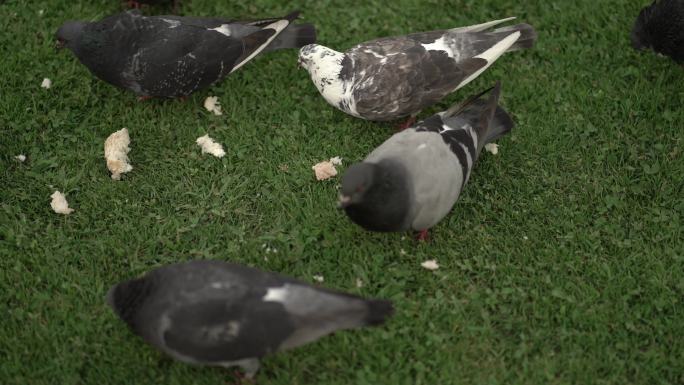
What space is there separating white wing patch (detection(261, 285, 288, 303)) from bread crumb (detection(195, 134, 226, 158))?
1640mm

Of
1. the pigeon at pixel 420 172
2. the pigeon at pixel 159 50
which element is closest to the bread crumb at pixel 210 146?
the pigeon at pixel 159 50

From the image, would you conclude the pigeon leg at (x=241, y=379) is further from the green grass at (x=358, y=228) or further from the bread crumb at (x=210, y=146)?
the bread crumb at (x=210, y=146)

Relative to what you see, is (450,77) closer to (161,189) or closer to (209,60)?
(209,60)

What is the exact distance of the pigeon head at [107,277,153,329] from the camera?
360cm

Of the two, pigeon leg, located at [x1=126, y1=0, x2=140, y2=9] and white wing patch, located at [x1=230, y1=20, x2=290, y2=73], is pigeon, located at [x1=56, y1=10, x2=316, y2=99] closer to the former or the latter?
white wing patch, located at [x1=230, y1=20, x2=290, y2=73]

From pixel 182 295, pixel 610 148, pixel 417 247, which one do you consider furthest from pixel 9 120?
pixel 610 148

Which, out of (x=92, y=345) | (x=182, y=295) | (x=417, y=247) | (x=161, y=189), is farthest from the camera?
(x=161, y=189)

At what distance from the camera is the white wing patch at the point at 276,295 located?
3.47 meters

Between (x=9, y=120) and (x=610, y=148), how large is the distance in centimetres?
469

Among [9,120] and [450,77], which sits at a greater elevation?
[450,77]

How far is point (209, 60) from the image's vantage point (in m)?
4.71

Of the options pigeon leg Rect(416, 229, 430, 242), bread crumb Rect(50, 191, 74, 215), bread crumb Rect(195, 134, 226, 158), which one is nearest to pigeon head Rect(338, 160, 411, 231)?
pigeon leg Rect(416, 229, 430, 242)

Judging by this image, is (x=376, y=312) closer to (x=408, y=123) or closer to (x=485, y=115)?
(x=485, y=115)

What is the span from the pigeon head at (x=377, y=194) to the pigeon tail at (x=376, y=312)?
1.99 ft
